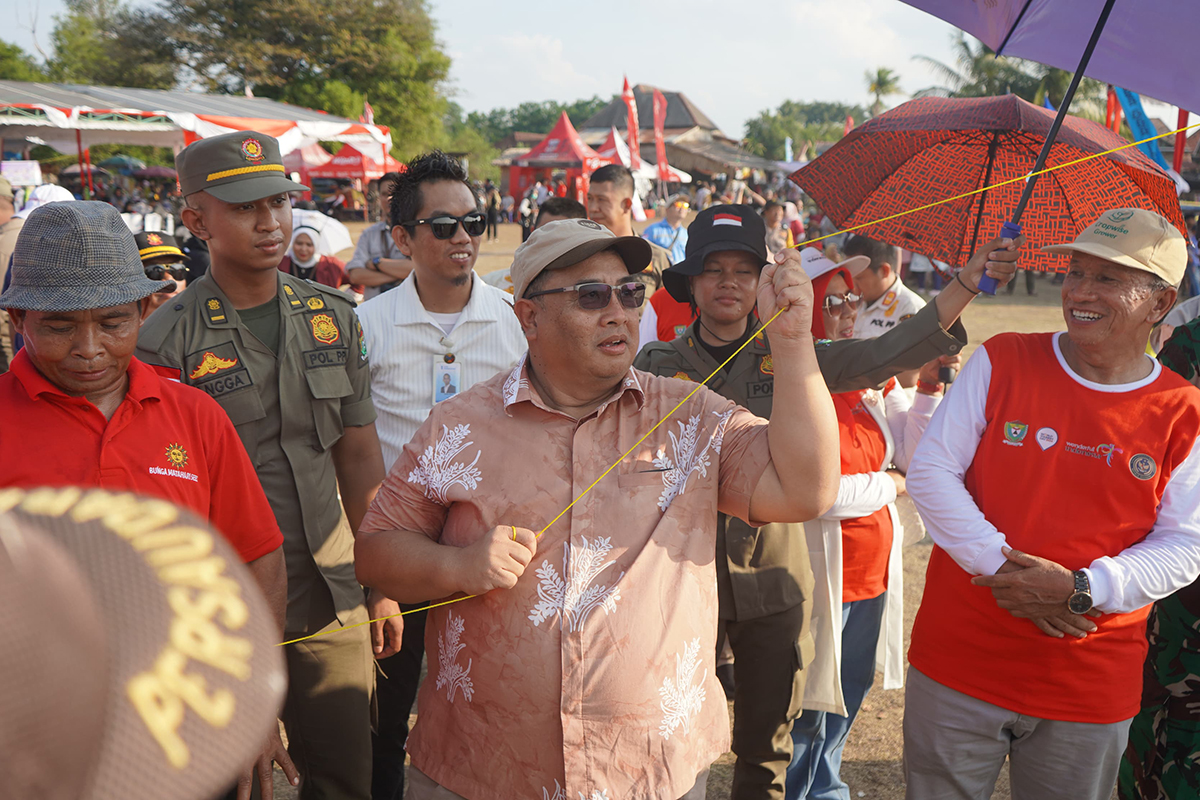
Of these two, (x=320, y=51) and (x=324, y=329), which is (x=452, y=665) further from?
(x=320, y=51)

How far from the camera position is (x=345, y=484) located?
10.1 ft

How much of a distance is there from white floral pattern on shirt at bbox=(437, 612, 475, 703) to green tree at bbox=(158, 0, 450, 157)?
138 feet

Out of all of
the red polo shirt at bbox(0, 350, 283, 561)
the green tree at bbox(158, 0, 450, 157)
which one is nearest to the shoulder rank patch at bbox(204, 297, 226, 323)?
the red polo shirt at bbox(0, 350, 283, 561)

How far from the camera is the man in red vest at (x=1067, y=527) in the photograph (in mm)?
2436

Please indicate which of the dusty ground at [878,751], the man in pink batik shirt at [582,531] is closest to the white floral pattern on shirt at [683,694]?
the man in pink batik shirt at [582,531]

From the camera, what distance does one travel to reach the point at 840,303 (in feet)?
11.4

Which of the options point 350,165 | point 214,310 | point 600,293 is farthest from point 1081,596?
point 350,165

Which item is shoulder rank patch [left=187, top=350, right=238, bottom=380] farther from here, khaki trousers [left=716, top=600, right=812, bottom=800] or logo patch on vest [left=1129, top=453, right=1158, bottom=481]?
logo patch on vest [left=1129, top=453, right=1158, bottom=481]

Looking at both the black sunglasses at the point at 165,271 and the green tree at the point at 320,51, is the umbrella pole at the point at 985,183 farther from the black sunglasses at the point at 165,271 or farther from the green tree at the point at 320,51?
the green tree at the point at 320,51

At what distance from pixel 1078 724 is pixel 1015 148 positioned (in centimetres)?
205

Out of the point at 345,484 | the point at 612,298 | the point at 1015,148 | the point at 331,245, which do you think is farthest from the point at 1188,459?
the point at 331,245

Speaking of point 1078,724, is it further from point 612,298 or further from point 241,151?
point 241,151

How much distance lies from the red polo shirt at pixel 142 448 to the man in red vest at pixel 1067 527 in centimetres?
196

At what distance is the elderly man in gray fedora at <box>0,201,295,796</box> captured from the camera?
2041mm
